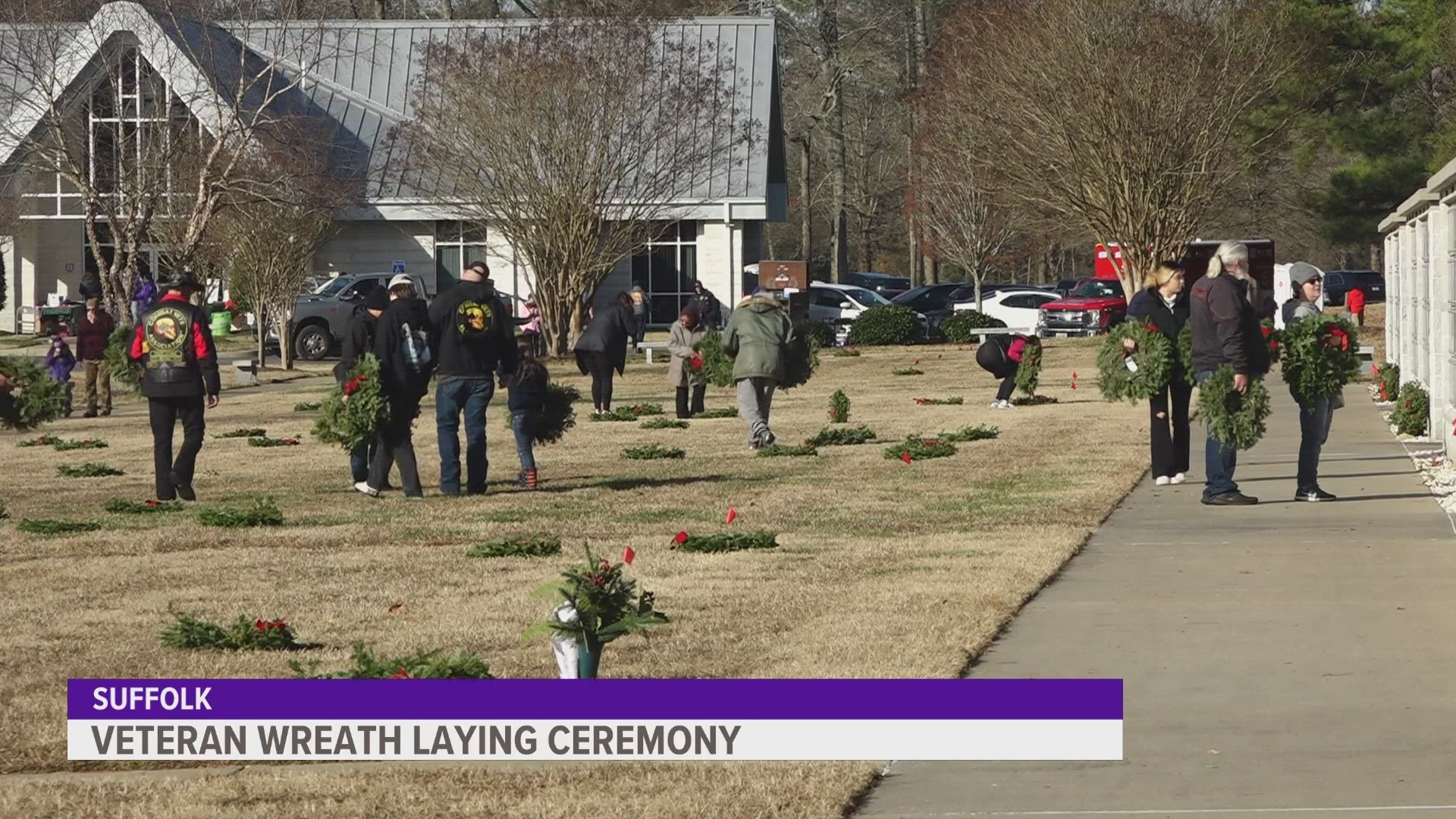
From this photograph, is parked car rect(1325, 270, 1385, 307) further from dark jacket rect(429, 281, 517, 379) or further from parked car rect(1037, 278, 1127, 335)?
dark jacket rect(429, 281, 517, 379)

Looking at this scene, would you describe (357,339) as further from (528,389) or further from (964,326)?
(964,326)

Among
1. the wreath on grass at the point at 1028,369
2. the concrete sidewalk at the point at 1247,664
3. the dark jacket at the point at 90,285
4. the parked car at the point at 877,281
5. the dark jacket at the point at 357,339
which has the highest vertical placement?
the parked car at the point at 877,281

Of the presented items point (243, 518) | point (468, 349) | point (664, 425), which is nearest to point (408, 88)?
point (664, 425)

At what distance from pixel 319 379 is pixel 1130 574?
2809cm

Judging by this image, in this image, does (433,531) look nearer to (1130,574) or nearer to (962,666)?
(1130,574)

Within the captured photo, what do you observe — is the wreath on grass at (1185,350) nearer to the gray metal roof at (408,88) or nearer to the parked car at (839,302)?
the gray metal roof at (408,88)

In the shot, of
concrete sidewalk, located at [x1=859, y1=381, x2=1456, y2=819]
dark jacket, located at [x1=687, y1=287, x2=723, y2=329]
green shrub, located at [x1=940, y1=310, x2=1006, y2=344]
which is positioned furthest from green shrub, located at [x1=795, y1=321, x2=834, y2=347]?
concrete sidewalk, located at [x1=859, y1=381, x2=1456, y2=819]

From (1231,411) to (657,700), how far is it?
9449 mm

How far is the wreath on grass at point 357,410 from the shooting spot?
585 inches

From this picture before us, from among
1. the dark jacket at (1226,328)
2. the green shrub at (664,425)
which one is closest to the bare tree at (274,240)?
the green shrub at (664,425)

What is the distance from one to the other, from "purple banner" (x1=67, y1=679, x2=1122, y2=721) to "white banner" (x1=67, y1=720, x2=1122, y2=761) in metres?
0.02

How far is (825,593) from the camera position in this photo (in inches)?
403

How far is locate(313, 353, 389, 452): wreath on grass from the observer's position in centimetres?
1487

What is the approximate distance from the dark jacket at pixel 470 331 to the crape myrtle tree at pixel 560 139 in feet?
83.3
